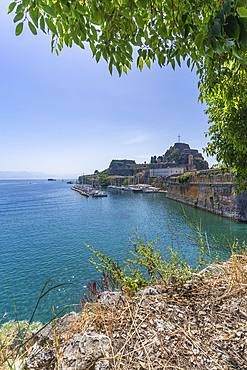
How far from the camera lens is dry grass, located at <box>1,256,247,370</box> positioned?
1420 millimetres

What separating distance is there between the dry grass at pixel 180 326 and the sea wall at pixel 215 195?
651 inches

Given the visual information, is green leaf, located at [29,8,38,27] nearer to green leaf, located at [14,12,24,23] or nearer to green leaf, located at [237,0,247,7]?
green leaf, located at [14,12,24,23]

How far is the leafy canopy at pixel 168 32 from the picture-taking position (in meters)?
1.08

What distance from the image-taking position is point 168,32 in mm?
1879

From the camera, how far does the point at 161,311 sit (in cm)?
195

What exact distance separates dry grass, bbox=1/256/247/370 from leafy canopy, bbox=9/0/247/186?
2.16 meters

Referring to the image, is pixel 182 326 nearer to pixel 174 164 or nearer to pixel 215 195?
pixel 215 195

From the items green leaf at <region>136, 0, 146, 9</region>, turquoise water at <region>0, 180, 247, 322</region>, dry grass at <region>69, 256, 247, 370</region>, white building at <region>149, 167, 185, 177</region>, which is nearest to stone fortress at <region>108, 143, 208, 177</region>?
white building at <region>149, 167, 185, 177</region>

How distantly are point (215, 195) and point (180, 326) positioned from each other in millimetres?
23979

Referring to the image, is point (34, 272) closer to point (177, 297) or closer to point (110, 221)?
point (177, 297)

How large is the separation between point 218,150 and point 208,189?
22.7 metres

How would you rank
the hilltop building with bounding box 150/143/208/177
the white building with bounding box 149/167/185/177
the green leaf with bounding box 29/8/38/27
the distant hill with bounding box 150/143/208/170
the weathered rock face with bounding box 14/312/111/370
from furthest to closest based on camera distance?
the distant hill with bounding box 150/143/208/170 → the hilltop building with bounding box 150/143/208/177 → the white building with bounding box 149/167/185/177 → the weathered rock face with bounding box 14/312/111/370 → the green leaf with bounding box 29/8/38/27

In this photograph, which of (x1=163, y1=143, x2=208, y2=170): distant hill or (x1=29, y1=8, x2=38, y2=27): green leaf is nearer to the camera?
(x1=29, y1=8, x2=38, y2=27): green leaf

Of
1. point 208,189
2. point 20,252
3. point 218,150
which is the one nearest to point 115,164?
point 208,189
